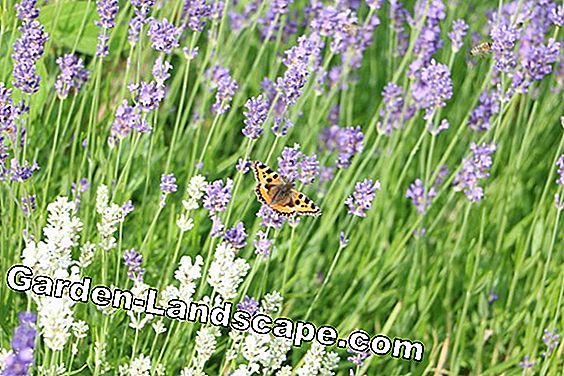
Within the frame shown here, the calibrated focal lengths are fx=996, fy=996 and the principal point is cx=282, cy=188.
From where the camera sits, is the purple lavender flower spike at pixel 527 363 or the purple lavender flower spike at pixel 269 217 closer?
the purple lavender flower spike at pixel 269 217

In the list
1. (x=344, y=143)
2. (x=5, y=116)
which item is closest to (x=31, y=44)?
(x=5, y=116)

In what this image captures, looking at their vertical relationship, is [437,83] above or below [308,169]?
above

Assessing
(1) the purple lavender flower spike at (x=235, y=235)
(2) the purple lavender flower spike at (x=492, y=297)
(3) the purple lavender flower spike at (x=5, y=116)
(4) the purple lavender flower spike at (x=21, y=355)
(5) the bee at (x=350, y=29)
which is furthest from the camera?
(2) the purple lavender flower spike at (x=492, y=297)

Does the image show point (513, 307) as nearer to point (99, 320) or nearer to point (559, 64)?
point (559, 64)

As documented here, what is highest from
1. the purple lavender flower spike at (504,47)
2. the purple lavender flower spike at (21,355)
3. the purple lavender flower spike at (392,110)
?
the purple lavender flower spike at (504,47)

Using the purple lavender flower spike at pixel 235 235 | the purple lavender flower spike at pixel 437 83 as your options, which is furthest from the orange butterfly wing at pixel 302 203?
the purple lavender flower spike at pixel 437 83

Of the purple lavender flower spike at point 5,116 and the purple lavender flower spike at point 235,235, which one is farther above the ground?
the purple lavender flower spike at point 5,116

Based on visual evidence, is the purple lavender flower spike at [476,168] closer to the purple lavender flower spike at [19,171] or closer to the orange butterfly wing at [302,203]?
the orange butterfly wing at [302,203]

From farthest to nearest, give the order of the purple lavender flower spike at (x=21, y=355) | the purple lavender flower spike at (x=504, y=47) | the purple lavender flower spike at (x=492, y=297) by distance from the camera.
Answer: the purple lavender flower spike at (x=492, y=297), the purple lavender flower spike at (x=504, y=47), the purple lavender flower spike at (x=21, y=355)

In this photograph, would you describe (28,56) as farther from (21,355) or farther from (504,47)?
(504,47)

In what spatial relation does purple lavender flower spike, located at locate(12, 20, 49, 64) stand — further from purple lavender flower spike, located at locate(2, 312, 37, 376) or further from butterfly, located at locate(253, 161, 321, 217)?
purple lavender flower spike, located at locate(2, 312, 37, 376)
